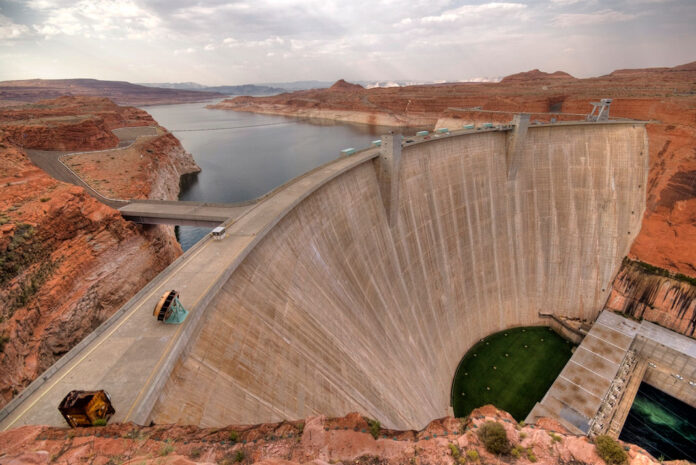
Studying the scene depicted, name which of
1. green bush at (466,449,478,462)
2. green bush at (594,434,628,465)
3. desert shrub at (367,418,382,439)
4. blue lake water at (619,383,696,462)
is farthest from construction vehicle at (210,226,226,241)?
blue lake water at (619,383,696,462)

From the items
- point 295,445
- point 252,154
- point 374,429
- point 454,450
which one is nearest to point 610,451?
point 454,450

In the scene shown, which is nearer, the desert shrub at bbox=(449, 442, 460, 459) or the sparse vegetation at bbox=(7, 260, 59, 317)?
the desert shrub at bbox=(449, 442, 460, 459)

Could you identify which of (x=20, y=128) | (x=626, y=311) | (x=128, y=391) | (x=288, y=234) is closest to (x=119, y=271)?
(x=288, y=234)

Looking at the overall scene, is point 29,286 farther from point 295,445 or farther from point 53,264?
point 295,445

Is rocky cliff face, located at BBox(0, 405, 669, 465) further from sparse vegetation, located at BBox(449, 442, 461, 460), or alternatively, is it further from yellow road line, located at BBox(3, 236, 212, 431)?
yellow road line, located at BBox(3, 236, 212, 431)

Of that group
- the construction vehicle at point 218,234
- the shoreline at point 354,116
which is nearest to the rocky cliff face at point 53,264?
the construction vehicle at point 218,234

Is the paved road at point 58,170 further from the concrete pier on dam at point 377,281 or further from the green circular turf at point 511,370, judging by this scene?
the green circular turf at point 511,370
